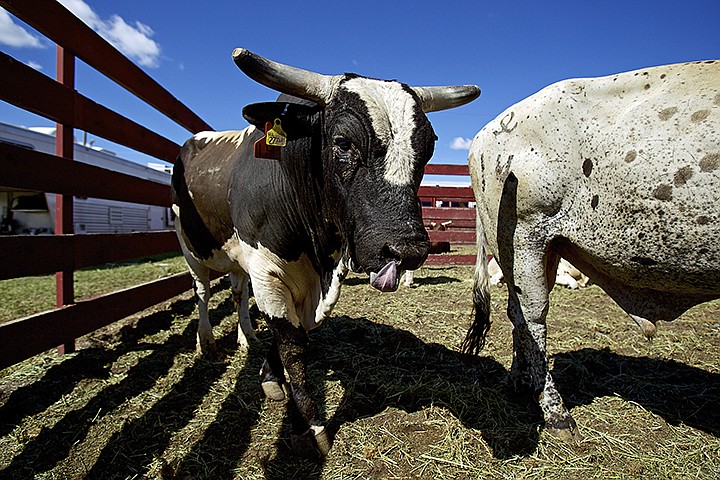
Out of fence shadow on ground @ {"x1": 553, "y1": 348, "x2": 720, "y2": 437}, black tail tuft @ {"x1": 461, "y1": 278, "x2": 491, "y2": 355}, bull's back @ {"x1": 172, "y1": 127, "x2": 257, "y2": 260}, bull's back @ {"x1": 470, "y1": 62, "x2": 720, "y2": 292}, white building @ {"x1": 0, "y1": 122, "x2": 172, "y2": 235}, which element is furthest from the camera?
white building @ {"x1": 0, "y1": 122, "x2": 172, "y2": 235}

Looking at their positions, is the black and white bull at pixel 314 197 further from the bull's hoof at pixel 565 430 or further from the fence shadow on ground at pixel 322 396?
the bull's hoof at pixel 565 430

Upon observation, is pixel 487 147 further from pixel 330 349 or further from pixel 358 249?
pixel 330 349

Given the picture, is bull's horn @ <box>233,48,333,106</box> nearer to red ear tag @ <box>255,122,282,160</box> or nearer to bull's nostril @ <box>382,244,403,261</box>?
red ear tag @ <box>255,122,282,160</box>

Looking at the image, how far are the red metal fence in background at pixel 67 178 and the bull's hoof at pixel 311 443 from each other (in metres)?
1.79

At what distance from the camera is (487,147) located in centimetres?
307

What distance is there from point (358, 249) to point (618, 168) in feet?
5.14

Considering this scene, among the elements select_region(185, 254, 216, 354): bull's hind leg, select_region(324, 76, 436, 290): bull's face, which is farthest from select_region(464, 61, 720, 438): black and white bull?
select_region(185, 254, 216, 354): bull's hind leg

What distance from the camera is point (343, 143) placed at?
210 centimetres

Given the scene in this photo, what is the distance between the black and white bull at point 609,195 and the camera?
2230mm

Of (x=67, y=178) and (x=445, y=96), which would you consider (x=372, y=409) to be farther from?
(x=67, y=178)

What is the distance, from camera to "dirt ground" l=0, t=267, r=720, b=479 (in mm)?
2299

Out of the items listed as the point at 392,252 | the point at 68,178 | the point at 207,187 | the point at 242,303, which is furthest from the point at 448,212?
the point at 392,252

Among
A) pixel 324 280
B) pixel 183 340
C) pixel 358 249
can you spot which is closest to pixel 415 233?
pixel 358 249

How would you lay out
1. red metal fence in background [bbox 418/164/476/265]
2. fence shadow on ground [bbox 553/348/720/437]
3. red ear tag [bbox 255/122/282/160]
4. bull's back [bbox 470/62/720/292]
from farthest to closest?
1. red metal fence in background [bbox 418/164/476/265]
2. fence shadow on ground [bbox 553/348/720/437]
3. red ear tag [bbox 255/122/282/160]
4. bull's back [bbox 470/62/720/292]
